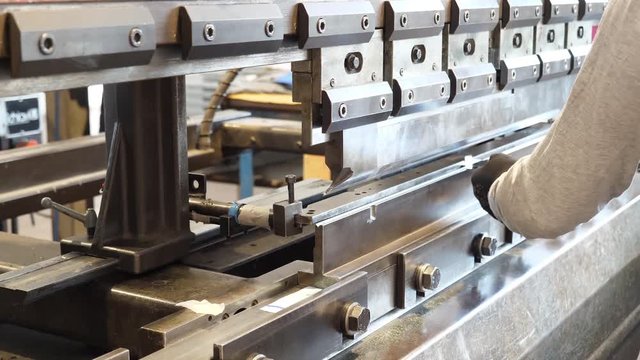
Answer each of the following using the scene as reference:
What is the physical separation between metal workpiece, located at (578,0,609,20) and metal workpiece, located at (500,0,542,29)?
0.19m

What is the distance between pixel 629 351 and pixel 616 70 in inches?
33.6

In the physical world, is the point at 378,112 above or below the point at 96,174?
above

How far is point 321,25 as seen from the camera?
1007 millimetres

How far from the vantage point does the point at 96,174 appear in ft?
6.03

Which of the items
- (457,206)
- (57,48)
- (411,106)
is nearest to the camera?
(57,48)

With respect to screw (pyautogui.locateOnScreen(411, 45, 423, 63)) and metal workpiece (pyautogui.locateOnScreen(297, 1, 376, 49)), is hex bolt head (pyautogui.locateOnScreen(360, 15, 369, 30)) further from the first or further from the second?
screw (pyautogui.locateOnScreen(411, 45, 423, 63))

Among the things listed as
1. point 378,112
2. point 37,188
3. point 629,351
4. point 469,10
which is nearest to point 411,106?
point 378,112

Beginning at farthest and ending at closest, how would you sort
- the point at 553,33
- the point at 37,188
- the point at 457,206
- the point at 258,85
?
the point at 258,85, the point at 37,188, the point at 553,33, the point at 457,206

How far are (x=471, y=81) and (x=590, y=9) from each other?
1.60 feet

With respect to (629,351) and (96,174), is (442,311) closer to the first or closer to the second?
(629,351)

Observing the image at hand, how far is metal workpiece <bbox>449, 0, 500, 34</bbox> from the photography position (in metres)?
1.28

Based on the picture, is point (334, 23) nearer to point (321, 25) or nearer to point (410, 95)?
point (321, 25)

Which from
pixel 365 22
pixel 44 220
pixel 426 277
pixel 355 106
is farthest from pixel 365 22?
pixel 44 220

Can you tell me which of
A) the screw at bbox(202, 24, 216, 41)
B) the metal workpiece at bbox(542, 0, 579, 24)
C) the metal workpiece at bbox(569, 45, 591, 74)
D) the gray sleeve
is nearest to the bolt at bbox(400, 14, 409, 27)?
the gray sleeve
